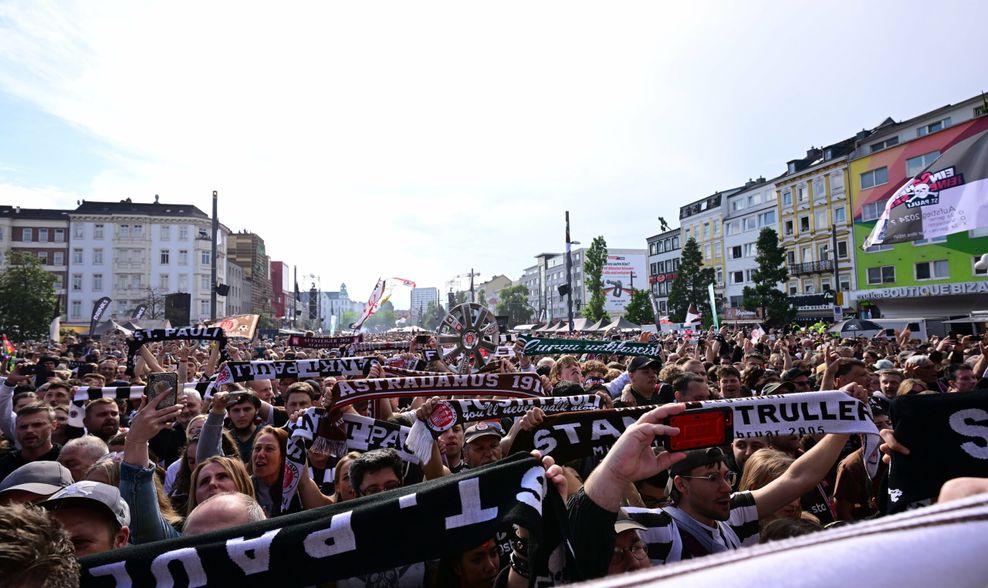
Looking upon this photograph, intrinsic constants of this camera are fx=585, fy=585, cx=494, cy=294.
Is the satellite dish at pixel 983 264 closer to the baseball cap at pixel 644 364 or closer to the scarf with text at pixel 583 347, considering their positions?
the scarf with text at pixel 583 347

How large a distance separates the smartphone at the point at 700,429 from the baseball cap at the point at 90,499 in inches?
99.7

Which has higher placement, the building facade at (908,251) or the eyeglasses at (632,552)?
the building facade at (908,251)

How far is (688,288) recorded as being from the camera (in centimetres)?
5884

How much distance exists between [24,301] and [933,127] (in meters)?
73.8

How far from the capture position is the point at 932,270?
1650 inches

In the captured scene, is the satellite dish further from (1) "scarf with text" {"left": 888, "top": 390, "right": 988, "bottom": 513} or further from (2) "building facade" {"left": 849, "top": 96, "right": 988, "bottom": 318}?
(2) "building facade" {"left": 849, "top": 96, "right": 988, "bottom": 318}

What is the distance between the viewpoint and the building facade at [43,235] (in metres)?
75.8

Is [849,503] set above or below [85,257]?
below

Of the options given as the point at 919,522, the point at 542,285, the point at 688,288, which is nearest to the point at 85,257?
the point at 688,288

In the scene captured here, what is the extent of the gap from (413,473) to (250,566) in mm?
2640

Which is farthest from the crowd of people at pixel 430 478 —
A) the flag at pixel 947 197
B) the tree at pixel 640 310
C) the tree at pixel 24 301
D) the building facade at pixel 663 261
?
the building facade at pixel 663 261

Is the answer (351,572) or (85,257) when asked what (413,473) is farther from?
(85,257)

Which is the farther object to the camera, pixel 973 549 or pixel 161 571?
pixel 161 571

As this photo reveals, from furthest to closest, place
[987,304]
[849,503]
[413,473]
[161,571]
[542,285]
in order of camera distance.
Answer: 1. [542,285]
2. [987,304]
3. [413,473]
4. [849,503]
5. [161,571]
